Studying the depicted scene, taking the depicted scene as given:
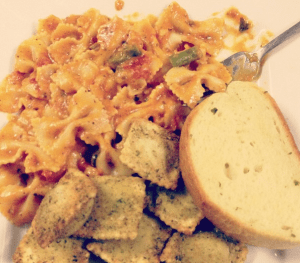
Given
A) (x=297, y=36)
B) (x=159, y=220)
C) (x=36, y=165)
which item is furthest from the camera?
(x=297, y=36)

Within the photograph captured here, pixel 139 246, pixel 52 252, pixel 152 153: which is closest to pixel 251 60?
pixel 152 153

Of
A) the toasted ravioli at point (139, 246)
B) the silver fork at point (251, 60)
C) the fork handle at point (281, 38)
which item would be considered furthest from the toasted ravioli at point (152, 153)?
the fork handle at point (281, 38)

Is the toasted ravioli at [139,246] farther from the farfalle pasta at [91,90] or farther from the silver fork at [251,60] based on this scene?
the silver fork at [251,60]

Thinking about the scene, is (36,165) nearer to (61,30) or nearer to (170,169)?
(170,169)

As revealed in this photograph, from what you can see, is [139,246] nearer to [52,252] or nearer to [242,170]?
[52,252]

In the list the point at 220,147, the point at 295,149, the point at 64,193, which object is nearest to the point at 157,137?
the point at 220,147
